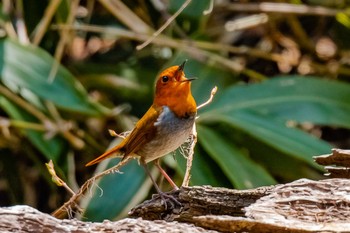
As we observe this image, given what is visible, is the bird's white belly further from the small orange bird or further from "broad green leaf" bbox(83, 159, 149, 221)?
"broad green leaf" bbox(83, 159, 149, 221)

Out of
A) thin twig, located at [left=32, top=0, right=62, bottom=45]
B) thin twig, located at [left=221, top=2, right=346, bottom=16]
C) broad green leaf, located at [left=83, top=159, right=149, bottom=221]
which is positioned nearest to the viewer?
broad green leaf, located at [left=83, top=159, right=149, bottom=221]

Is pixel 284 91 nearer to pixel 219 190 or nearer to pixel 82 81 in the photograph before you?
pixel 82 81

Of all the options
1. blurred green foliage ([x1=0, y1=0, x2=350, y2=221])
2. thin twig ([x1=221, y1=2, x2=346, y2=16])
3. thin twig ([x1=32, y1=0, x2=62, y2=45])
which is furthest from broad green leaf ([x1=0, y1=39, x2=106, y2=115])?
thin twig ([x1=221, y1=2, x2=346, y2=16])

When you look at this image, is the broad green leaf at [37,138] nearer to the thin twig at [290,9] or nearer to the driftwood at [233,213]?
the thin twig at [290,9]

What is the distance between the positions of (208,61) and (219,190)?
1.90 metres

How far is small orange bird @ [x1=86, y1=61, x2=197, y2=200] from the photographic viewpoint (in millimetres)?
2494

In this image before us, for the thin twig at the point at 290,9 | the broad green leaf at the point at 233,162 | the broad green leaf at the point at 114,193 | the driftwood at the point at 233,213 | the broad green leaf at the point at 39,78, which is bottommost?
the broad green leaf at the point at 114,193

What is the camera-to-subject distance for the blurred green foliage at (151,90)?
3461mm

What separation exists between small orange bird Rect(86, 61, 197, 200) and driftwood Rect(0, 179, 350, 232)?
34 centimetres

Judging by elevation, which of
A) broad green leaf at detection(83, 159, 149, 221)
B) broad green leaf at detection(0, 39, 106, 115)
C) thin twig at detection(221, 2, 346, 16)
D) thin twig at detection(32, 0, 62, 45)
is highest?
thin twig at detection(32, 0, 62, 45)

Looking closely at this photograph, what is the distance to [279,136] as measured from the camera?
3.38 meters

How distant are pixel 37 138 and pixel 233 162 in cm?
82

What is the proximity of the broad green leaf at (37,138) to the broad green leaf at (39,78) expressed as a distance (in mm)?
90

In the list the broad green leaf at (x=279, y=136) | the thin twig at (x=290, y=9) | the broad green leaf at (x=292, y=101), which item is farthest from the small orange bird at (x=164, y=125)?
the thin twig at (x=290, y=9)
